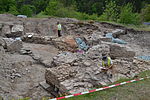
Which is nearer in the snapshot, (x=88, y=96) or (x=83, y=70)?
(x=88, y=96)

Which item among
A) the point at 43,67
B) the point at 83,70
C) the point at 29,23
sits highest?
the point at 29,23

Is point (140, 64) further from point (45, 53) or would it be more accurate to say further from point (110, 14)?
point (110, 14)

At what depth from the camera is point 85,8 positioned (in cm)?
4291

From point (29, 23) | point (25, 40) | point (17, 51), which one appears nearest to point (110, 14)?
point (29, 23)

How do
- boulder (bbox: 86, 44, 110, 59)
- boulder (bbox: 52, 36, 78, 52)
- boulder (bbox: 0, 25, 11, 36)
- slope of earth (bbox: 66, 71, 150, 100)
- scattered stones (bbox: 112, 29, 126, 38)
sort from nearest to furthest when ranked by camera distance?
slope of earth (bbox: 66, 71, 150, 100) → boulder (bbox: 86, 44, 110, 59) → boulder (bbox: 52, 36, 78, 52) → boulder (bbox: 0, 25, 11, 36) → scattered stones (bbox: 112, 29, 126, 38)

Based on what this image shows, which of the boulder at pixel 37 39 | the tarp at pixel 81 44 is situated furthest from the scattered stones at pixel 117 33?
the boulder at pixel 37 39

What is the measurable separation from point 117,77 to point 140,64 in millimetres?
2688

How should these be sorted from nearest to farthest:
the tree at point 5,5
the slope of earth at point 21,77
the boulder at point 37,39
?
the slope of earth at point 21,77
the boulder at point 37,39
the tree at point 5,5

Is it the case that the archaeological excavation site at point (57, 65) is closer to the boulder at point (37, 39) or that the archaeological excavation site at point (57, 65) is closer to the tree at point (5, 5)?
the boulder at point (37, 39)

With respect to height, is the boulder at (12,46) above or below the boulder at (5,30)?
below

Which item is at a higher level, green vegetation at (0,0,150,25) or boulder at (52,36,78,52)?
green vegetation at (0,0,150,25)

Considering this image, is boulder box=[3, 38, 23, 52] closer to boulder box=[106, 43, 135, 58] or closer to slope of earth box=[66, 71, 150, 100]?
boulder box=[106, 43, 135, 58]

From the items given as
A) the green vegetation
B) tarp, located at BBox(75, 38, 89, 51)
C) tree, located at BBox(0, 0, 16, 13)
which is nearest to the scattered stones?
tarp, located at BBox(75, 38, 89, 51)

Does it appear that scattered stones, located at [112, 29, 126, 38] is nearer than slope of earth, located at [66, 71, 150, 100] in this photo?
No
